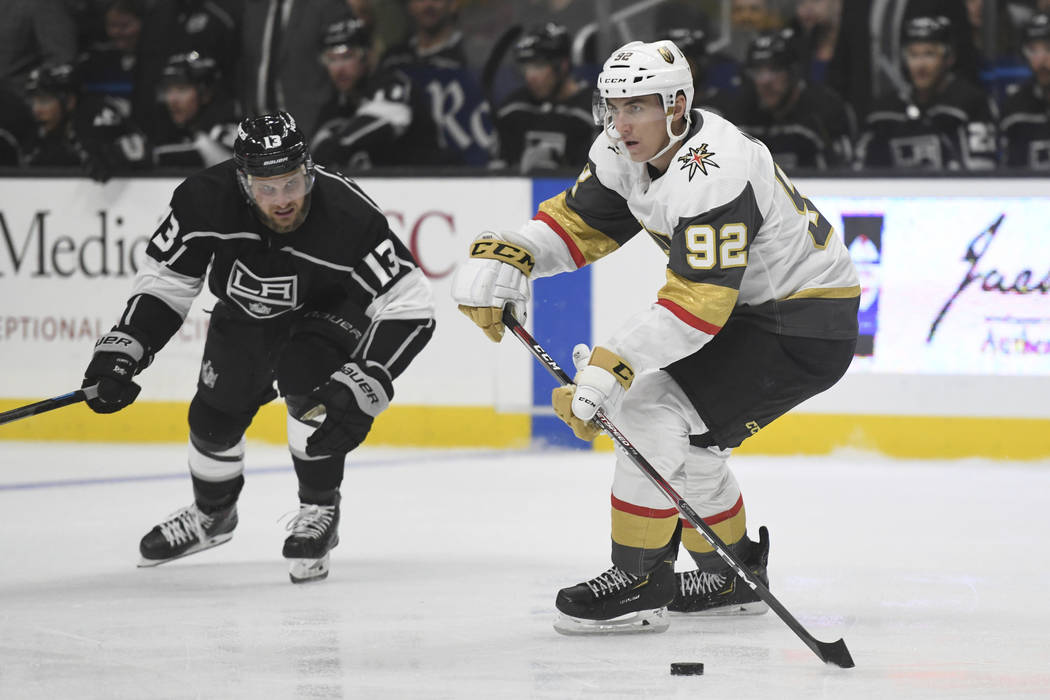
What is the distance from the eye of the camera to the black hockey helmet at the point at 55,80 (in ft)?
19.7

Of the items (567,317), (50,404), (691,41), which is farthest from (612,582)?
(691,41)

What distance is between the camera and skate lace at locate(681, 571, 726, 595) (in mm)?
3170

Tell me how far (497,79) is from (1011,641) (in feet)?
12.4

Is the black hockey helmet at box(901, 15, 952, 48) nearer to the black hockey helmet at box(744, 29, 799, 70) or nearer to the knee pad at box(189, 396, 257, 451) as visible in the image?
the black hockey helmet at box(744, 29, 799, 70)

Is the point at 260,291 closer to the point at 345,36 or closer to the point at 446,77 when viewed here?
the point at 345,36

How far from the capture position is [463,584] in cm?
344

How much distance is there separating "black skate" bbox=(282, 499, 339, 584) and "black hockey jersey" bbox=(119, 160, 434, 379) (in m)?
0.40

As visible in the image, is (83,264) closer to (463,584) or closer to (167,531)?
(167,531)

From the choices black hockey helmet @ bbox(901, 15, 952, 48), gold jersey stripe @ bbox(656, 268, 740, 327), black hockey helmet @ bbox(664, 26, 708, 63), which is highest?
gold jersey stripe @ bbox(656, 268, 740, 327)

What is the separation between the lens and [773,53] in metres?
5.61

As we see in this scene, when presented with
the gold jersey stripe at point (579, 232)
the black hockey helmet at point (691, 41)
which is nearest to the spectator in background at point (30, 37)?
the black hockey helmet at point (691, 41)

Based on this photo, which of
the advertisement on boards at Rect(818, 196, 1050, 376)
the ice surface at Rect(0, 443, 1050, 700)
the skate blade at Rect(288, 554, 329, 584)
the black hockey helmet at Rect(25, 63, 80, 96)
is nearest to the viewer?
the ice surface at Rect(0, 443, 1050, 700)

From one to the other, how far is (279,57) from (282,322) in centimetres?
273

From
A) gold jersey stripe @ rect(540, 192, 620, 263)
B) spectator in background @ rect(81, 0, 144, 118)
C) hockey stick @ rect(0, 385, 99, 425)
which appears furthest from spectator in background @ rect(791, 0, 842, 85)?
hockey stick @ rect(0, 385, 99, 425)
